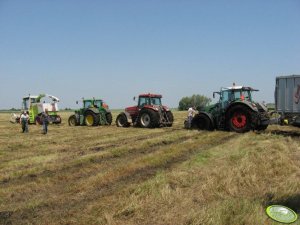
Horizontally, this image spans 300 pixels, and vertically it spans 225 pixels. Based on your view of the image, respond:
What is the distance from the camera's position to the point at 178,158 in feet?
29.9

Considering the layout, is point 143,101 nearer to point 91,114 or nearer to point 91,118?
point 91,114

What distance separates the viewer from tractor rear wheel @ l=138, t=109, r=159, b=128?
18.3m

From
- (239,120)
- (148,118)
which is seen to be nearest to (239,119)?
(239,120)

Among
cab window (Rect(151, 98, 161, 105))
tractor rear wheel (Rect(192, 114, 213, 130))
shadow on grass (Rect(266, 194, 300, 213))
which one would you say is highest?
cab window (Rect(151, 98, 161, 105))

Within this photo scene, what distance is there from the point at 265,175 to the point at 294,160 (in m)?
1.95

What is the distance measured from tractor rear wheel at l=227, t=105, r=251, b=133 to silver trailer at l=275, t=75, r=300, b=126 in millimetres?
1261

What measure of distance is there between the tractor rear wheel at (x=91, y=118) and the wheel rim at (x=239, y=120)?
9181 millimetres

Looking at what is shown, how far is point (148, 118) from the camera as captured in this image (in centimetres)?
1894

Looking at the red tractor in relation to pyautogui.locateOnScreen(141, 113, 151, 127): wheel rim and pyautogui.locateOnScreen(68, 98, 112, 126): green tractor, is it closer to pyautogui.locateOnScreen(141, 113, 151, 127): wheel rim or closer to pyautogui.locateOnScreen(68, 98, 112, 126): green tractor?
pyautogui.locateOnScreen(141, 113, 151, 127): wheel rim

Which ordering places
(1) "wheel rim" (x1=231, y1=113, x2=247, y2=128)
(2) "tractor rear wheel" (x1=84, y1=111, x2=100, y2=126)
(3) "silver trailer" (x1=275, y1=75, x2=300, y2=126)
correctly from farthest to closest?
(2) "tractor rear wheel" (x1=84, y1=111, x2=100, y2=126), (1) "wheel rim" (x1=231, y1=113, x2=247, y2=128), (3) "silver trailer" (x1=275, y1=75, x2=300, y2=126)

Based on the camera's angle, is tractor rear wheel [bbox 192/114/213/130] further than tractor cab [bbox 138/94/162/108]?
No

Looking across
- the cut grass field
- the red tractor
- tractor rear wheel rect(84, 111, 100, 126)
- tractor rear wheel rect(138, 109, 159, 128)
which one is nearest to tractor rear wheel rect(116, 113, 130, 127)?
the red tractor

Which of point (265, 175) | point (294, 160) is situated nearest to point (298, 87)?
point (294, 160)

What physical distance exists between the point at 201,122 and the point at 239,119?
6.91ft
